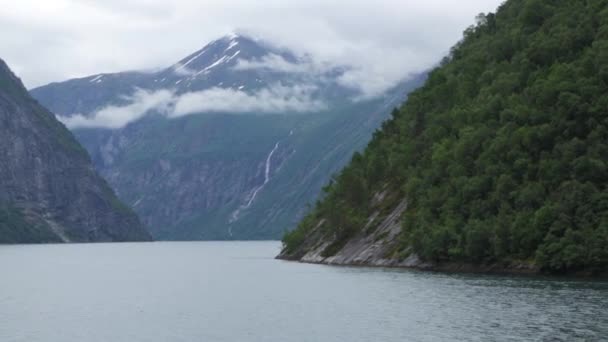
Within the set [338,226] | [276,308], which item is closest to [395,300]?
[276,308]

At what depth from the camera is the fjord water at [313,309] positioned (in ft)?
242

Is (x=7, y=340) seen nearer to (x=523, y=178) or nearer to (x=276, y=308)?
(x=276, y=308)

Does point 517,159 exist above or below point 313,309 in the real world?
A: above

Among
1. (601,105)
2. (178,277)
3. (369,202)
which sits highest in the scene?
(601,105)

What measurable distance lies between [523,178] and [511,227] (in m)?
10.8

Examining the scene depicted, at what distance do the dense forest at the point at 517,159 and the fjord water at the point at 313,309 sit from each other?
692 centimetres

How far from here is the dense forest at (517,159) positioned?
4863 inches

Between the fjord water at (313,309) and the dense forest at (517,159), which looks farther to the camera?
the dense forest at (517,159)

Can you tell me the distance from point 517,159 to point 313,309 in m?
56.0

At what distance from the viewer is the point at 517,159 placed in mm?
137875

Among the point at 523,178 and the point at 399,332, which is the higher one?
the point at 523,178

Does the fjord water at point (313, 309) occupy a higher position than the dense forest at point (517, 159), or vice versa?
the dense forest at point (517, 159)

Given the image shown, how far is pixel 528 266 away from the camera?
127 metres

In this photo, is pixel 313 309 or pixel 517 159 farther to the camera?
pixel 517 159
